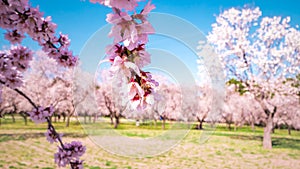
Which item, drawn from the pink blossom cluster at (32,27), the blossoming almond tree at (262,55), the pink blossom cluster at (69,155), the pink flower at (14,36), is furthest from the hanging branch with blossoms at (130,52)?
the blossoming almond tree at (262,55)

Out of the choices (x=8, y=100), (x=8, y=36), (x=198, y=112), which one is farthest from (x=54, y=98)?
(x=8, y=36)

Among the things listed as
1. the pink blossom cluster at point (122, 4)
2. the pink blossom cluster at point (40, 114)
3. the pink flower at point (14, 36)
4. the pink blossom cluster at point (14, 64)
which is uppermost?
the pink flower at point (14, 36)

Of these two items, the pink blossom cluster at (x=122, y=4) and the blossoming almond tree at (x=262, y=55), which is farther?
the blossoming almond tree at (x=262, y=55)

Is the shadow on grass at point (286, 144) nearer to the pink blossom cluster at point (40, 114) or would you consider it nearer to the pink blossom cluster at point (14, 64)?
the pink blossom cluster at point (40, 114)

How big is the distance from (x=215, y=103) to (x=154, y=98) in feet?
60.0

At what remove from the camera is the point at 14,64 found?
3.24 metres

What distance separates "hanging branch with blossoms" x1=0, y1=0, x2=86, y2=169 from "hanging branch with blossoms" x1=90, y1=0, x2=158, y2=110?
4.89 ft

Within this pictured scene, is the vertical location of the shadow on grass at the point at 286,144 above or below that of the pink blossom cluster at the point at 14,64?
below

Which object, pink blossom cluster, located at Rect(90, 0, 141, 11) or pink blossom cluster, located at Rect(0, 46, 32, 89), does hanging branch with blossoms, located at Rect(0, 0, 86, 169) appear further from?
pink blossom cluster, located at Rect(90, 0, 141, 11)

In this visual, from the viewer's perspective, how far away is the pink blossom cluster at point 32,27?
6.63 ft

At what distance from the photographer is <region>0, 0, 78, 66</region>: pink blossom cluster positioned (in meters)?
2.02

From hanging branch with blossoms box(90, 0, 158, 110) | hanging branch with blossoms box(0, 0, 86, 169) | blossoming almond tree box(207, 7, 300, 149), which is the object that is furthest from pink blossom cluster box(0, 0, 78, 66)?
blossoming almond tree box(207, 7, 300, 149)

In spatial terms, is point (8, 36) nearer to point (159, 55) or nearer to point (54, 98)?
point (159, 55)

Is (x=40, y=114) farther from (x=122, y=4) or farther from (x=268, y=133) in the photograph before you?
(x=268, y=133)
